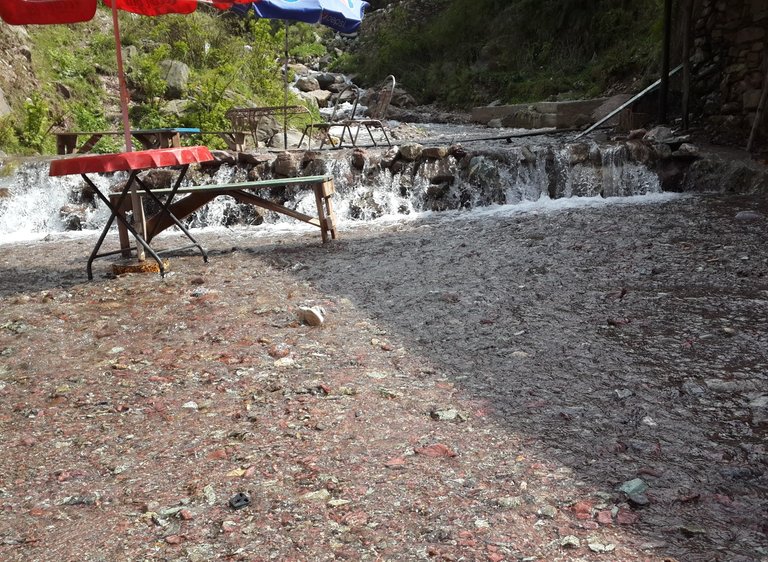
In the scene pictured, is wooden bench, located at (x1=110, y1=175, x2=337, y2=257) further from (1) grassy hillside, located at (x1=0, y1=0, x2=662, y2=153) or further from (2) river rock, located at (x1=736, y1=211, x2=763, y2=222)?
(1) grassy hillside, located at (x1=0, y1=0, x2=662, y2=153)

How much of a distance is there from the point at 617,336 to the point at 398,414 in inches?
55.8

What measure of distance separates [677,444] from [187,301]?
330 cm

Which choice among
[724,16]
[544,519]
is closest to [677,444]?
[544,519]

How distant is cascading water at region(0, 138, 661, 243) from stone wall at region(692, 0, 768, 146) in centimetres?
130

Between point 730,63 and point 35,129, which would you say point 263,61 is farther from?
point 730,63

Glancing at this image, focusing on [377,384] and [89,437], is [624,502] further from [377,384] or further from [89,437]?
[89,437]

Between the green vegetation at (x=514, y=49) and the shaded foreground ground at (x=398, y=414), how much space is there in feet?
30.8

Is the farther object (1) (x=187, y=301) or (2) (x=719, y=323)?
(1) (x=187, y=301)

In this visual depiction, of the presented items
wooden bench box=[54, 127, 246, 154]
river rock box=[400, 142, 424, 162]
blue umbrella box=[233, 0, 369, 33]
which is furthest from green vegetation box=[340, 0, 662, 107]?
wooden bench box=[54, 127, 246, 154]

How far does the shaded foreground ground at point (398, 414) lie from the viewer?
202 cm

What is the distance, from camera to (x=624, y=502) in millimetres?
2094

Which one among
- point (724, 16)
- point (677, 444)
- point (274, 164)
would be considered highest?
point (724, 16)

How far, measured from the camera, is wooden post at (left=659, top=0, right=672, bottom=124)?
9.55m

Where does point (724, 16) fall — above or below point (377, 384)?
above
